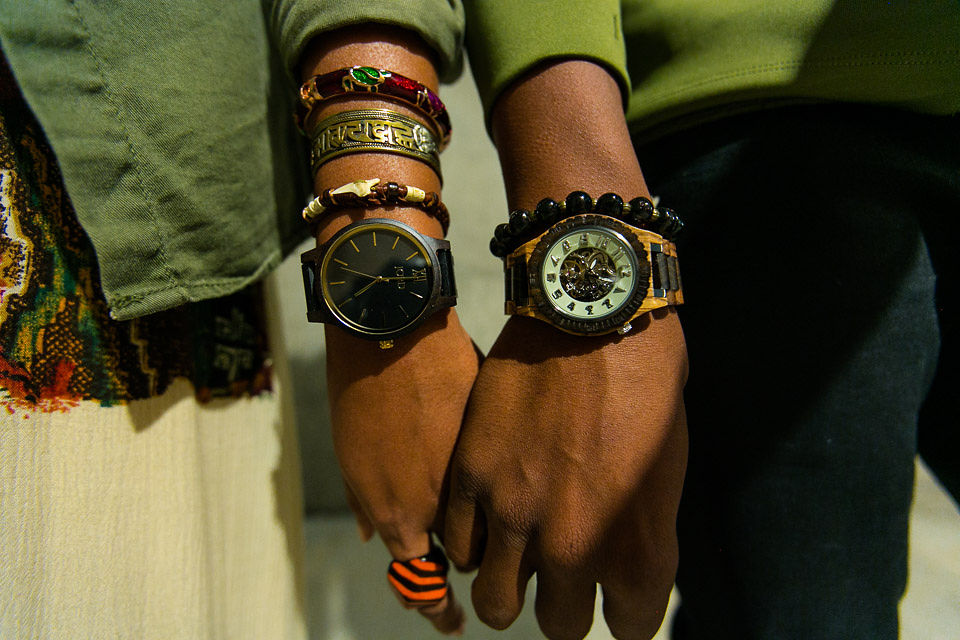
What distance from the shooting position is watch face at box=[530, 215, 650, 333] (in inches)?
19.7

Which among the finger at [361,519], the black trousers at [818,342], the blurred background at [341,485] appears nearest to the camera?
the black trousers at [818,342]

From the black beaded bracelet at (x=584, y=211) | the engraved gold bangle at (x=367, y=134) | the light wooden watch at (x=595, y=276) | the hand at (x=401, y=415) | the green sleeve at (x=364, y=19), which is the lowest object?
the hand at (x=401, y=415)

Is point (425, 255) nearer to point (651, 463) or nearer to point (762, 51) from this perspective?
point (651, 463)

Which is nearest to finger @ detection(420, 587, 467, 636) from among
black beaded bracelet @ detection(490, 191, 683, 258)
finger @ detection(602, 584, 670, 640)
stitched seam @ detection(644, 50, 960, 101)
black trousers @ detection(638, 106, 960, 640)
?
finger @ detection(602, 584, 670, 640)

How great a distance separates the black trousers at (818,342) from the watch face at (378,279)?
413 mm

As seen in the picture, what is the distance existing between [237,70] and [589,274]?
541mm

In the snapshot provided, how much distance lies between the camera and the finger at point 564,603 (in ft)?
1.71

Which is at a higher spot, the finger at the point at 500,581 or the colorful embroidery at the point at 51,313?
the colorful embroidery at the point at 51,313

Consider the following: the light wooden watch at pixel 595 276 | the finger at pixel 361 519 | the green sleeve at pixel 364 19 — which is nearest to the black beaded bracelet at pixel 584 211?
the light wooden watch at pixel 595 276

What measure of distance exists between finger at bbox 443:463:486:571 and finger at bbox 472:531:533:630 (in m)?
0.02

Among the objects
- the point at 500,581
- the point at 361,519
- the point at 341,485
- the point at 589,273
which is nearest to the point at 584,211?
the point at 589,273

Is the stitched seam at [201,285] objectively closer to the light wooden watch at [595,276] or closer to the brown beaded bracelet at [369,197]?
the brown beaded bracelet at [369,197]

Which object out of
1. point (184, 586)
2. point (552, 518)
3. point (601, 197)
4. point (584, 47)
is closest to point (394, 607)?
point (184, 586)

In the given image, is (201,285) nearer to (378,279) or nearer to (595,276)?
(378,279)
